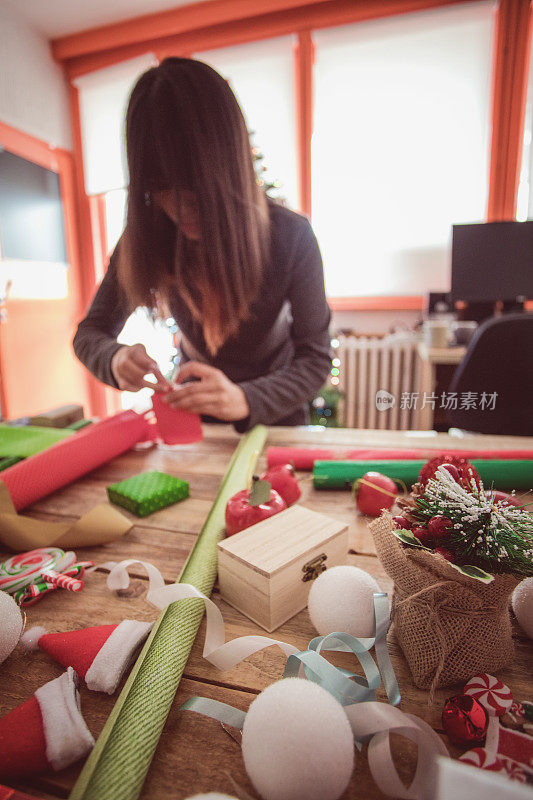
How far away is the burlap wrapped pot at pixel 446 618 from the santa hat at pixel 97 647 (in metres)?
0.23

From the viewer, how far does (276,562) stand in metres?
0.41

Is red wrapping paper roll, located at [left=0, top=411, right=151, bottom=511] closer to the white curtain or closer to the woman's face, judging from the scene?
the woman's face

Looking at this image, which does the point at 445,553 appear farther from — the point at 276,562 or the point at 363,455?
the point at 363,455

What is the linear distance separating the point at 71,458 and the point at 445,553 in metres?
0.62

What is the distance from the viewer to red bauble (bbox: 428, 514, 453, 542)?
0.33 meters

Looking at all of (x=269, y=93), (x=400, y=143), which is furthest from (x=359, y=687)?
(x=269, y=93)

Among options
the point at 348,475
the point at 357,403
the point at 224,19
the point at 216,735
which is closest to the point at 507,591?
the point at 216,735

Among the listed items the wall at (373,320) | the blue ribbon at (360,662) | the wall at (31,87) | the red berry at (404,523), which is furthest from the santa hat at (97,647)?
the wall at (31,87)

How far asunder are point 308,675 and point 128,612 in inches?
7.8

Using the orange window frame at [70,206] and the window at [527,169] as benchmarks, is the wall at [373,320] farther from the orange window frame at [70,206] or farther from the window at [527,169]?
the orange window frame at [70,206]

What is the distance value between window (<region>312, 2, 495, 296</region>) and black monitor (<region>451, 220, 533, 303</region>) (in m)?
2.05

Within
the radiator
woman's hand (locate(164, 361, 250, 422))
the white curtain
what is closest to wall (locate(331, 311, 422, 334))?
the radiator

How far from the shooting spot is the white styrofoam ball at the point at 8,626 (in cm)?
36

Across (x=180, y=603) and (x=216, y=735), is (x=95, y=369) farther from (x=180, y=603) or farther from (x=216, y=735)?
(x=216, y=735)
